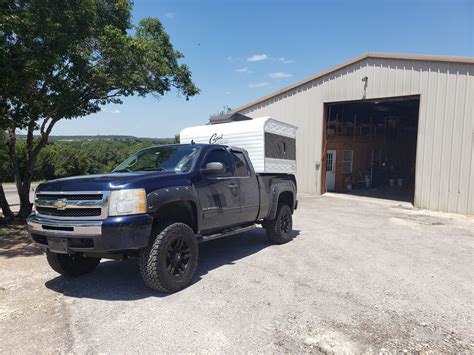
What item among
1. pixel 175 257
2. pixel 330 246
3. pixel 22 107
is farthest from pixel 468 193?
pixel 22 107

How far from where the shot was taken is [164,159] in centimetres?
581

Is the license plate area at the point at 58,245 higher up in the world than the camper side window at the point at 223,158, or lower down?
lower down

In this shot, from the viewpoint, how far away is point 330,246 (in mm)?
7617

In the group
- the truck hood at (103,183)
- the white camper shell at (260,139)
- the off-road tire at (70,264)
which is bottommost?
the off-road tire at (70,264)

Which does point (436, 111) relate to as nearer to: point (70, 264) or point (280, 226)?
point (280, 226)

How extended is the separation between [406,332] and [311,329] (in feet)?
3.19

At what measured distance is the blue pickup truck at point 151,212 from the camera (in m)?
4.25

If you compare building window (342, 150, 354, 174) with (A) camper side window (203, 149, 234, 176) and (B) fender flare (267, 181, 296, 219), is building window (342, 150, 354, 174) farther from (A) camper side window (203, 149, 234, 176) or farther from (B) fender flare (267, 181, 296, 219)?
(A) camper side window (203, 149, 234, 176)

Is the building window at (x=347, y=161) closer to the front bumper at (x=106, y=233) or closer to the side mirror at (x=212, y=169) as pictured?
the side mirror at (x=212, y=169)

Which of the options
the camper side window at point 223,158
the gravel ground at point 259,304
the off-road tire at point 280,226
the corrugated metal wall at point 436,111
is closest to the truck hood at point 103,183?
the camper side window at point 223,158

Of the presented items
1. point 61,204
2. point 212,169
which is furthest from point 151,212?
point 212,169

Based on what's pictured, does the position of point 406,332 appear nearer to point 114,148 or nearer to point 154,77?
point 154,77

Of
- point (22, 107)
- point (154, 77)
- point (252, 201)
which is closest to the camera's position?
point (252, 201)

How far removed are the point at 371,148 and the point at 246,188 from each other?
18.2 m
